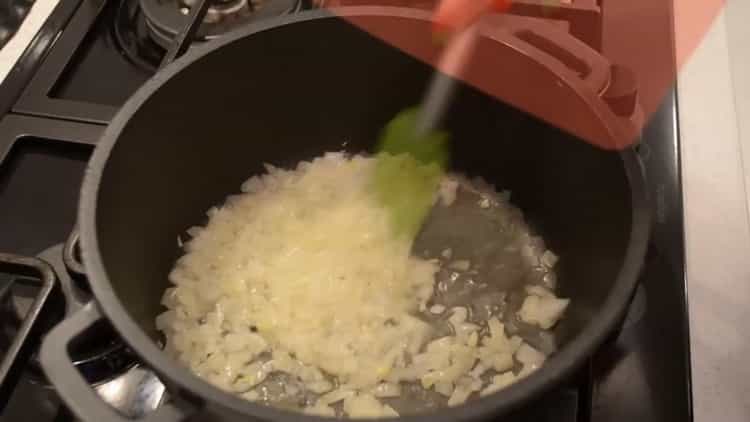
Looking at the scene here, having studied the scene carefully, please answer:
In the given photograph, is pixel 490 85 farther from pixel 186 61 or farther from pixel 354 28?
pixel 186 61

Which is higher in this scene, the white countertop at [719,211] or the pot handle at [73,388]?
the white countertop at [719,211]

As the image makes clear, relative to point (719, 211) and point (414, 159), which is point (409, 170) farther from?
point (719, 211)

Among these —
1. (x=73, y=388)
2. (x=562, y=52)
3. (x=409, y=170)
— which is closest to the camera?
(x=73, y=388)

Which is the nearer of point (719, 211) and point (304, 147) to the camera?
point (719, 211)

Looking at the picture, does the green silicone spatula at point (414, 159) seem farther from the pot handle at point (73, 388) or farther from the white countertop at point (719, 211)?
the pot handle at point (73, 388)

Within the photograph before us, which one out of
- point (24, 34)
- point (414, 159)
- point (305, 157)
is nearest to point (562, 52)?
point (414, 159)

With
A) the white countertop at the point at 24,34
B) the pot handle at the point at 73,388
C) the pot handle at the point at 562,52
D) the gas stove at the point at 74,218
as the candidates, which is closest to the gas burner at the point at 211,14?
the gas stove at the point at 74,218

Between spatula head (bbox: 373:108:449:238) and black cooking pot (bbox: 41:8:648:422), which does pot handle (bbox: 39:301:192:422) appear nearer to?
black cooking pot (bbox: 41:8:648:422)

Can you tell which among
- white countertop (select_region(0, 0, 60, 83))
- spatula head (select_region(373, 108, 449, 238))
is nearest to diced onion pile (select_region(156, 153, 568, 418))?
spatula head (select_region(373, 108, 449, 238))
